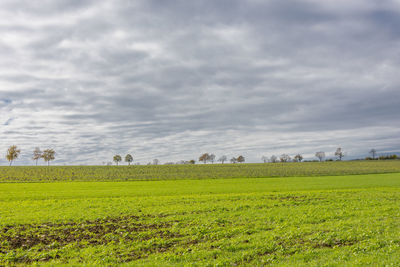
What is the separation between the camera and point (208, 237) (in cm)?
1802

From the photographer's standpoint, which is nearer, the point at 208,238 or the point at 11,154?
the point at 208,238

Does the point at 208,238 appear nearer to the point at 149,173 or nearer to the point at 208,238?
the point at 208,238

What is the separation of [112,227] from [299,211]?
17164 mm

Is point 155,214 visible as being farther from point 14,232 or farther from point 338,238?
point 338,238

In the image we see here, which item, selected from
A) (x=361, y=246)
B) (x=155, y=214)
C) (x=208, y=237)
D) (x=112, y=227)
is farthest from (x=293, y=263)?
(x=155, y=214)

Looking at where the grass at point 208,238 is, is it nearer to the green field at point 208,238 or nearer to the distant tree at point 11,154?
the green field at point 208,238

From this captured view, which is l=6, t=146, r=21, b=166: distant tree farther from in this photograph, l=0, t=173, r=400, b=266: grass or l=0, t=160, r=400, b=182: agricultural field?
l=0, t=173, r=400, b=266: grass

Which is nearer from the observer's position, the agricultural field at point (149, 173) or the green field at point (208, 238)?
the green field at point (208, 238)

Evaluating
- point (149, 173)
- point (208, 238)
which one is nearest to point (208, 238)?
point (208, 238)

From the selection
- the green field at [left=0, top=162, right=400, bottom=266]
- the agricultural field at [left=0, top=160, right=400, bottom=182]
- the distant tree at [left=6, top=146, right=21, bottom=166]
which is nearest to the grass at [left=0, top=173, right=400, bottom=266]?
the green field at [left=0, top=162, right=400, bottom=266]

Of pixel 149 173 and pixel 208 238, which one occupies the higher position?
pixel 208 238

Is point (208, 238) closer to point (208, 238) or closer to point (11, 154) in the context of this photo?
point (208, 238)

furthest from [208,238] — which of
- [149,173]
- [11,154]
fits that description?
[11,154]

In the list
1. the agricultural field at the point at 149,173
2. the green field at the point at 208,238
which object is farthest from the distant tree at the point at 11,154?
the green field at the point at 208,238
